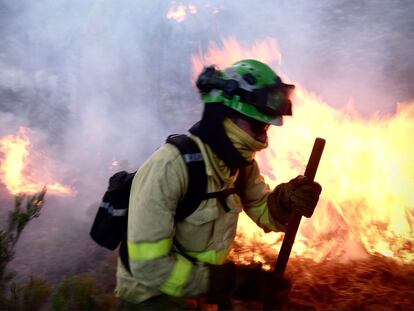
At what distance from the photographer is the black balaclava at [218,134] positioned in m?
2.13

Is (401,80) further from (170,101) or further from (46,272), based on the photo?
(46,272)

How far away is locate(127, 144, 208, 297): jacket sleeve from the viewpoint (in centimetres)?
193

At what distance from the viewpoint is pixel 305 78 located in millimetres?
8344

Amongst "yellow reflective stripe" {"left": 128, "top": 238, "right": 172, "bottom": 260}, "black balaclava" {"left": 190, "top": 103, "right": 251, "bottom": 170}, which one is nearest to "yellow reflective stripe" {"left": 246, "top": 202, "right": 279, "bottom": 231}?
"black balaclava" {"left": 190, "top": 103, "right": 251, "bottom": 170}

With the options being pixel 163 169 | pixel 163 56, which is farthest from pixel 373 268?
pixel 163 56

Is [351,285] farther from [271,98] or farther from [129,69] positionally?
[129,69]

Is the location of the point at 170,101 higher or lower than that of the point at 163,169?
higher

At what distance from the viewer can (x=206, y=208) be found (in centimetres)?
213

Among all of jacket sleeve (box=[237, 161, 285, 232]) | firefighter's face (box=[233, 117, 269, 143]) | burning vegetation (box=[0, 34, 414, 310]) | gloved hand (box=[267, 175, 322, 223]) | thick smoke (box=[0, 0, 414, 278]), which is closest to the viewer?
firefighter's face (box=[233, 117, 269, 143])

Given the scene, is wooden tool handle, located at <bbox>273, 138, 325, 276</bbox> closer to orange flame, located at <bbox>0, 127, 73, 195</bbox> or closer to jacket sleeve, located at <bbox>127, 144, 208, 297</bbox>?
jacket sleeve, located at <bbox>127, 144, 208, 297</bbox>

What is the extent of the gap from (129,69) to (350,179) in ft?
29.2

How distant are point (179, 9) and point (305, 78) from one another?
219 inches

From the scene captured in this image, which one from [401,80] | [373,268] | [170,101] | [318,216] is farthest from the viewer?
[170,101]

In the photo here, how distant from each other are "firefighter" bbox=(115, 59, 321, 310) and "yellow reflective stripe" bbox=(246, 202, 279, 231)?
1.55ft
